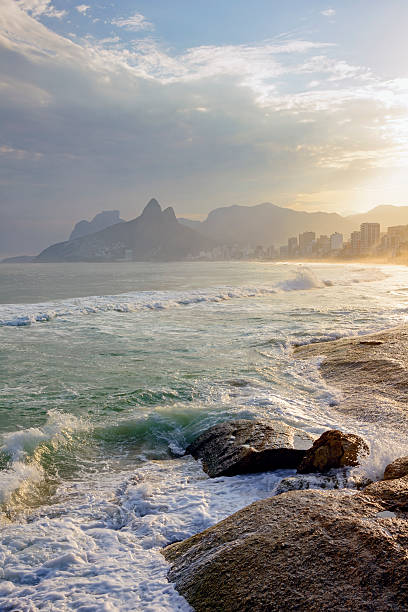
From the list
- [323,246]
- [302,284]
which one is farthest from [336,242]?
[302,284]

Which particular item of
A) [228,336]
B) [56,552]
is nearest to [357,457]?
[56,552]

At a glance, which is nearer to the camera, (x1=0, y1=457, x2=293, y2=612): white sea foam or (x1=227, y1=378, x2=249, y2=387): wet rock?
(x1=0, y1=457, x2=293, y2=612): white sea foam

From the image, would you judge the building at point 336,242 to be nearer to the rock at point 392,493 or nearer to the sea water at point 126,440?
the sea water at point 126,440

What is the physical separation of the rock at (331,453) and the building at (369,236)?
524 feet

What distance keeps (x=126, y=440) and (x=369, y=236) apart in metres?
170

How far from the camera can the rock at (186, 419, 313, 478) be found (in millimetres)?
5391

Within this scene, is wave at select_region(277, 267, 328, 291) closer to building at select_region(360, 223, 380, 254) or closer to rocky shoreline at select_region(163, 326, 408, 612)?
rocky shoreline at select_region(163, 326, 408, 612)

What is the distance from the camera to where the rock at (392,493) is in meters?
3.40

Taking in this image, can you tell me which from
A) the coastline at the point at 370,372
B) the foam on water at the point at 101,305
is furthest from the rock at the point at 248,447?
the foam on water at the point at 101,305

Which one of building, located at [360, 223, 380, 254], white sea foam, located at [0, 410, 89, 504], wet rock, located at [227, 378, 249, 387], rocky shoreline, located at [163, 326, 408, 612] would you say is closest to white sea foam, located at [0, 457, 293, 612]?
rocky shoreline, located at [163, 326, 408, 612]

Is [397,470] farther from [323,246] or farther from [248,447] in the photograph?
[323,246]

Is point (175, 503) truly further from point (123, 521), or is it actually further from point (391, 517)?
point (391, 517)

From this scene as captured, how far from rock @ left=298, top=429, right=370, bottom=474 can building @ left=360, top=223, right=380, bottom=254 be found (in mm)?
159848

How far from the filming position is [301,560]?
2838 mm
